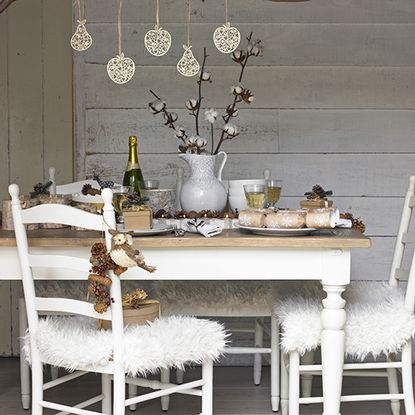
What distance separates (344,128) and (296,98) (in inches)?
10.5

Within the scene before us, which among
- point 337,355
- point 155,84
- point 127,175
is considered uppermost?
point 155,84

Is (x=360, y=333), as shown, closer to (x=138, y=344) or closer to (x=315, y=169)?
(x=138, y=344)

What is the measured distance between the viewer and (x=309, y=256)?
8.08ft

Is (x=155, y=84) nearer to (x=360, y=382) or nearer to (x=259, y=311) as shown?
(x=259, y=311)

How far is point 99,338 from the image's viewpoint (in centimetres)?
231

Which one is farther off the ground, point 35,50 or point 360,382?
point 35,50

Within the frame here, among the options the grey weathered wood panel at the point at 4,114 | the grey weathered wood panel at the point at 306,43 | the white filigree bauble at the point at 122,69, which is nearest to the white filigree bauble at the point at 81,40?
the white filigree bauble at the point at 122,69

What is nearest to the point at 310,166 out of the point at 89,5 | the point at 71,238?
the point at 89,5

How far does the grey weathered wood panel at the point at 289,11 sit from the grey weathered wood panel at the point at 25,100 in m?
0.50

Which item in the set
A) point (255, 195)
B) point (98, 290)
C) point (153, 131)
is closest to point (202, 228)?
point (255, 195)

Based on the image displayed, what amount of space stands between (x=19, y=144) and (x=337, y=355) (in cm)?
224

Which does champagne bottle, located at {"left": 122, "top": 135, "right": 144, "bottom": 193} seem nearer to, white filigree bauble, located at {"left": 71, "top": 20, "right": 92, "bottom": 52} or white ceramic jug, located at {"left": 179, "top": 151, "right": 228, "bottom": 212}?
white ceramic jug, located at {"left": 179, "top": 151, "right": 228, "bottom": 212}

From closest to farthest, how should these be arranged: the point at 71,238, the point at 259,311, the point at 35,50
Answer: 1. the point at 71,238
2. the point at 259,311
3. the point at 35,50

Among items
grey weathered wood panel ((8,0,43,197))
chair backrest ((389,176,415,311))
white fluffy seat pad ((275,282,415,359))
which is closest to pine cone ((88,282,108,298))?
white fluffy seat pad ((275,282,415,359))
